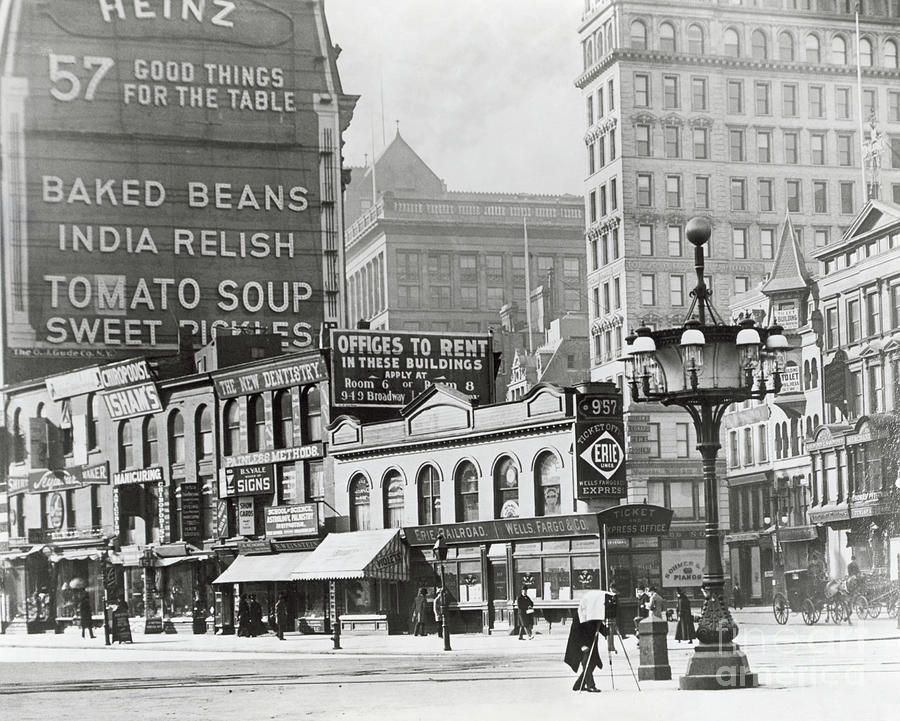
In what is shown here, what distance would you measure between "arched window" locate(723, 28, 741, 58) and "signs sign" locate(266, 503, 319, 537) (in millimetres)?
19023

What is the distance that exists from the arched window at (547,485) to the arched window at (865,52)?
45.4 feet

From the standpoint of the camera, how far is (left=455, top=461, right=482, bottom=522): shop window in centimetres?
4594

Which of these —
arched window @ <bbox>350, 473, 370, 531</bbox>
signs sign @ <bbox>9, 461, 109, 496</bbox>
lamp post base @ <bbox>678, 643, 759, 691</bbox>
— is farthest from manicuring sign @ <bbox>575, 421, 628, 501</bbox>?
lamp post base @ <bbox>678, 643, 759, 691</bbox>

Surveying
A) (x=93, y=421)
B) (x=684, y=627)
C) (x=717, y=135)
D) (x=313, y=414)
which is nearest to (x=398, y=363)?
(x=313, y=414)

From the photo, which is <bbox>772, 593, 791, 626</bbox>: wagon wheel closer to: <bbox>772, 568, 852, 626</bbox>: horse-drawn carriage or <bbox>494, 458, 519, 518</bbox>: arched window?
<bbox>772, 568, 852, 626</bbox>: horse-drawn carriage

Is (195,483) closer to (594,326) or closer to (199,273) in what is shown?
(199,273)

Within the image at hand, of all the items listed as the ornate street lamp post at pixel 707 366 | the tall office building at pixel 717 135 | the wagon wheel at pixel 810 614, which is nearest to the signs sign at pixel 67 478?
the tall office building at pixel 717 135

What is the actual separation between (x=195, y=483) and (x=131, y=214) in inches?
497

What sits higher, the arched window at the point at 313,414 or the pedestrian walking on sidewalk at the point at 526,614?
the arched window at the point at 313,414

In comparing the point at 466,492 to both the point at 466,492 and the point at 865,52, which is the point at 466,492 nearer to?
the point at 466,492

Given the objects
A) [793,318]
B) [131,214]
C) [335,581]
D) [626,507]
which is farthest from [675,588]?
[131,214]

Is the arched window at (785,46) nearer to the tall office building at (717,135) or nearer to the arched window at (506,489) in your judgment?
the tall office building at (717,135)

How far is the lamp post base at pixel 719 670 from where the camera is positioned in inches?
784

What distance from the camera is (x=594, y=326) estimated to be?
4534cm
